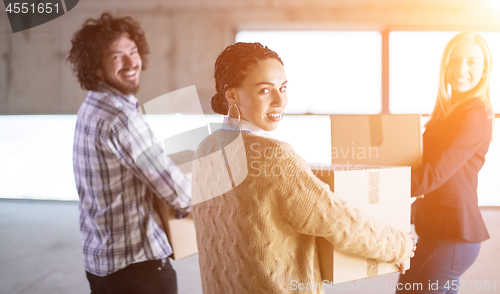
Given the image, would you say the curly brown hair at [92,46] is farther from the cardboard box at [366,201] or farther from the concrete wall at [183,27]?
the concrete wall at [183,27]

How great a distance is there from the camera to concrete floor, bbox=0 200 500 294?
8.89 feet

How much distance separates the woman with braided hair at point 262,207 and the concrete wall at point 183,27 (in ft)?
11.8

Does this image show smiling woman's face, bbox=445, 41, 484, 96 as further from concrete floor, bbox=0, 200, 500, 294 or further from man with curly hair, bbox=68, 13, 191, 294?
concrete floor, bbox=0, 200, 500, 294

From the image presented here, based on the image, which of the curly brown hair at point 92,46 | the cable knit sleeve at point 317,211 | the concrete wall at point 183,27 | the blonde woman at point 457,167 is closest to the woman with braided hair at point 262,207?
the cable knit sleeve at point 317,211

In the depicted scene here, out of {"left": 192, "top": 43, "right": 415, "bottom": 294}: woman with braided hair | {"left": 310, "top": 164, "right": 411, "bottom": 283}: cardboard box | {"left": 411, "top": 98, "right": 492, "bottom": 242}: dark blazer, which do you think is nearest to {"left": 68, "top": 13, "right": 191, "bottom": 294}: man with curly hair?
{"left": 192, "top": 43, "right": 415, "bottom": 294}: woman with braided hair

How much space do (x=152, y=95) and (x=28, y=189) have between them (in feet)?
6.94

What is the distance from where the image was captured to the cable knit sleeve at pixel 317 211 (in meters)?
0.78

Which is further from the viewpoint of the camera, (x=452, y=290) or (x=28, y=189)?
(x=28, y=189)

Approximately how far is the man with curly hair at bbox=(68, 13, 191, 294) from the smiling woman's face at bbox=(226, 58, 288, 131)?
0.43m

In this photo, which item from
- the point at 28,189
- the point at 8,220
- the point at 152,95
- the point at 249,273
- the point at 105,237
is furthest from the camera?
the point at 28,189

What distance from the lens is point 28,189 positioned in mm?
4875

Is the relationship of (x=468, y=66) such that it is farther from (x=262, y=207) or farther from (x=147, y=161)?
(x=147, y=161)

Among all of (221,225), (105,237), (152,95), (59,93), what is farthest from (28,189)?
(221,225)

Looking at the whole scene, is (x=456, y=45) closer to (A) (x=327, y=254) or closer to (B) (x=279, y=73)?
(B) (x=279, y=73)
